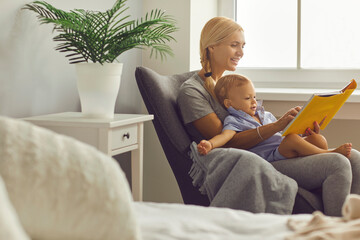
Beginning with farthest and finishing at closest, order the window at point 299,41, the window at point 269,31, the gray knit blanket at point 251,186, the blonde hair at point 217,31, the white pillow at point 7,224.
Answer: the window at point 269,31
the window at point 299,41
the blonde hair at point 217,31
the gray knit blanket at point 251,186
the white pillow at point 7,224

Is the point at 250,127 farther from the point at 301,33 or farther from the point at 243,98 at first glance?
the point at 301,33

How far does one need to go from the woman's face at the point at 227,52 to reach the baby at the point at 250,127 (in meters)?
0.13

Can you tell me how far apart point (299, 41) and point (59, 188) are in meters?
2.58

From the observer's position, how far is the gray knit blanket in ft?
6.09

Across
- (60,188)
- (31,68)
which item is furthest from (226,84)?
(60,188)

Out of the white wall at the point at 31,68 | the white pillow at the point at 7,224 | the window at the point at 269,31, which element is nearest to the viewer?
the white pillow at the point at 7,224

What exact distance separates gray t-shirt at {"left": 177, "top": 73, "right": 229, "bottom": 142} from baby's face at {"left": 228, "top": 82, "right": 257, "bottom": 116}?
7 centimetres

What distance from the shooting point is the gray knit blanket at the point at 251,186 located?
73.1 inches

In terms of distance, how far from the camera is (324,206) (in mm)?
1889

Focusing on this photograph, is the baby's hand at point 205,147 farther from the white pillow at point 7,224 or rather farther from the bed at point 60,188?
the white pillow at point 7,224

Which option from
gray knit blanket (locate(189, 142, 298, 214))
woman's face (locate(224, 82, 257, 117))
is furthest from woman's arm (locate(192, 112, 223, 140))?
gray knit blanket (locate(189, 142, 298, 214))

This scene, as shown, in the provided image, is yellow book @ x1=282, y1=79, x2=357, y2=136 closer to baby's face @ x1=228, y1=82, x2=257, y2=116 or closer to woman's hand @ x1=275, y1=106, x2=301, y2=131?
woman's hand @ x1=275, y1=106, x2=301, y2=131

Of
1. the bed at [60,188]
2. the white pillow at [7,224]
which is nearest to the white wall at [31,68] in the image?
the bed at [60,188]

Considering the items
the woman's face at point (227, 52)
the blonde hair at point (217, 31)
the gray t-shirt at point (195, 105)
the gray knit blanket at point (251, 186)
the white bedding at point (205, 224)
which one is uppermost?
the blonde hair at point (217, 31)
